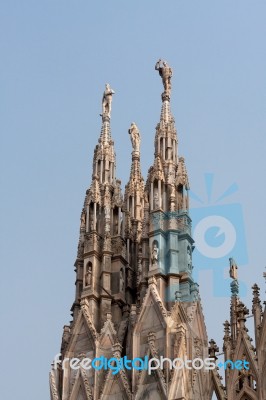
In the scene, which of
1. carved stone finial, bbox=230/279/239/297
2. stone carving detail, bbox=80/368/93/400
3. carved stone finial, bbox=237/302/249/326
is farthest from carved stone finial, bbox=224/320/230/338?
stone carving detail, bbox=80/368/93/400

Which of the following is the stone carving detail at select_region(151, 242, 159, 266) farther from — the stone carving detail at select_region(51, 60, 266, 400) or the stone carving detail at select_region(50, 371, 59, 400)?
the stone carving detail at select_region(50, 371, 59, 400)

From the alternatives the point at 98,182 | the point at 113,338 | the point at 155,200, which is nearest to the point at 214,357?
the point at 113,338

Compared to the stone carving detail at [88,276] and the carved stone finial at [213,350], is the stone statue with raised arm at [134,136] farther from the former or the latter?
the carved stone finial at [213,350]

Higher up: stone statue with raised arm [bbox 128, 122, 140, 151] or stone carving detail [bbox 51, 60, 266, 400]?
stone statue with raised arm [bbox 128, 122, 140, 151]

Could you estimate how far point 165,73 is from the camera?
2711cm

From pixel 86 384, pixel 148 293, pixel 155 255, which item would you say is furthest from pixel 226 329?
pixel 86 384

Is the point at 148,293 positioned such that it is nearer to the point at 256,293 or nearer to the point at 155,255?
the point at 155,255

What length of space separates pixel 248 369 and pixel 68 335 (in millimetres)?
4421

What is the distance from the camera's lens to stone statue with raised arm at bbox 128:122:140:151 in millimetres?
29484

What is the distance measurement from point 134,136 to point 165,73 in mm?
3059

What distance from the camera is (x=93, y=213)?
83.8 feet

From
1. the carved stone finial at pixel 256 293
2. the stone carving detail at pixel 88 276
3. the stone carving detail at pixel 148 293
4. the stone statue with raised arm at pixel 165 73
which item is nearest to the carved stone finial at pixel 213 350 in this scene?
the stone carving detail at pixel 148 293

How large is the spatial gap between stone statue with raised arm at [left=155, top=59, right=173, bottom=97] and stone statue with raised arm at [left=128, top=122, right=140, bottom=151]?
2.62 metres

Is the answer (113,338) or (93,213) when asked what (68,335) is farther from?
(93,213)
